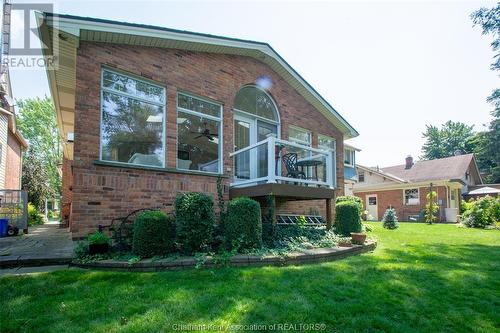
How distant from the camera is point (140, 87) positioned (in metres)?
6.92

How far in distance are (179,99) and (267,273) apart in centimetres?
490

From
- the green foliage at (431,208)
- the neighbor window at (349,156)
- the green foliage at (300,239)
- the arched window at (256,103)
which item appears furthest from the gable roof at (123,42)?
the green foliage at (431,208)

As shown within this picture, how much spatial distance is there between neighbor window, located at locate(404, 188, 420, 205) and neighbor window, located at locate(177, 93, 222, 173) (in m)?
22.7

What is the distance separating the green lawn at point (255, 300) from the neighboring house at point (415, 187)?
69.0ft

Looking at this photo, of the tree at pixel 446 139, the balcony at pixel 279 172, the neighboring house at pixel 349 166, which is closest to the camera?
the balcony at pixel 279 172

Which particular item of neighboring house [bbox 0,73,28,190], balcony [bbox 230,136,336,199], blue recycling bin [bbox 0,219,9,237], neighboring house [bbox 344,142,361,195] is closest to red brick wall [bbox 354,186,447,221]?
neighboring house [bbox 344,142,361,195]

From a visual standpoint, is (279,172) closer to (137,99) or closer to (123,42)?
(137,99)

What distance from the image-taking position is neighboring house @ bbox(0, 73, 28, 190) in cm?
1488

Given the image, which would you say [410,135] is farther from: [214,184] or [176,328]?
[176,328]

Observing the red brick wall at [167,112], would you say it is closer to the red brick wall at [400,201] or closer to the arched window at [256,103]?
the arched window at [256,103]

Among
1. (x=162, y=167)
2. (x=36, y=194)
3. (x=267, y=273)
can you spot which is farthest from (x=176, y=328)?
(x=36, y=194)

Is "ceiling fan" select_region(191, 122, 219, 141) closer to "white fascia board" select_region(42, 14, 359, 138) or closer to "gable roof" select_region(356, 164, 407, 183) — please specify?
"white fascia board" select_region(42, 14, 359, 138)

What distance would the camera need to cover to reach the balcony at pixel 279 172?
280 inches

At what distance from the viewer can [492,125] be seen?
34.0m
